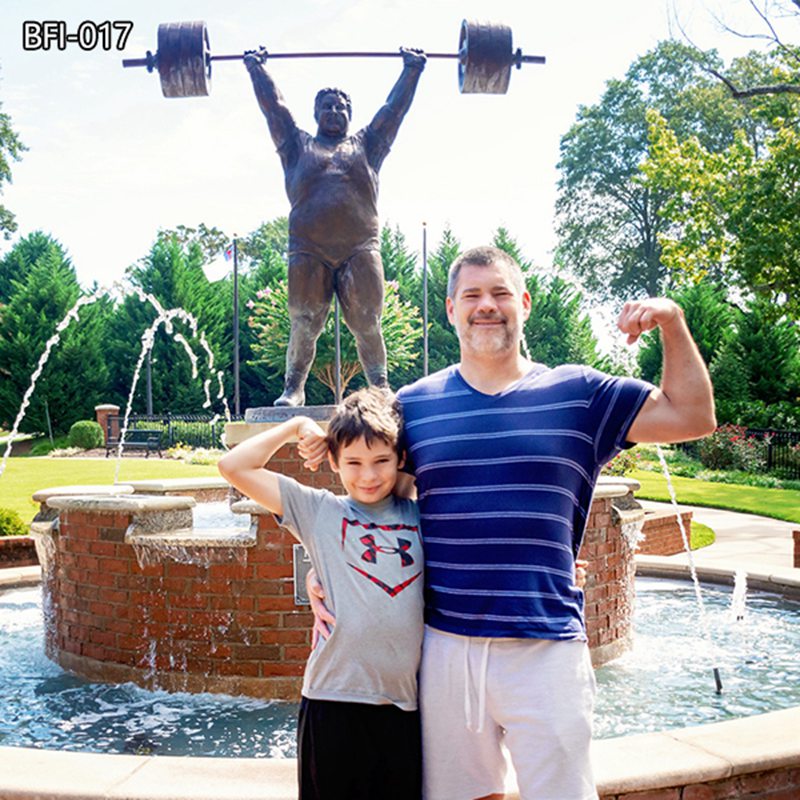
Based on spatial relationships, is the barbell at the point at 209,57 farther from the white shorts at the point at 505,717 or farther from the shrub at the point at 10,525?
the shrub at the point at 10,525

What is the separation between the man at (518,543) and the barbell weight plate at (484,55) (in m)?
3.71

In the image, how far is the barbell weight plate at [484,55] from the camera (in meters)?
5.35

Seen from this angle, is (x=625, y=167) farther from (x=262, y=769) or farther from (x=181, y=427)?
(x=262, y=769)

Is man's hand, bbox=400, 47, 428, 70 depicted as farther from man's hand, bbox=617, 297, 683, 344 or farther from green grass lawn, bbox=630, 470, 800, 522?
green grass lawn, bbox=630, 470, 800, 522

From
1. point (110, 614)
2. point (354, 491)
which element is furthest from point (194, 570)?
point (354, 491)

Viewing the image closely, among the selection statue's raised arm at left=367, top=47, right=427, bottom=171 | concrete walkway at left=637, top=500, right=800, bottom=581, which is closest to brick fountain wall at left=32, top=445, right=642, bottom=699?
statue's raised arm at left=367, top=47, right=427, bottom=171

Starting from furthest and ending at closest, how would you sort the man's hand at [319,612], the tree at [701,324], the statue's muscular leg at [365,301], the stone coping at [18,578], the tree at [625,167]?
1. the tree at [625,167]
2. the tree at [701,324]
3. the stone coping at [18,578]
4. the statue's muscular leg at [365,301]
5. the man's hand at [319,612]

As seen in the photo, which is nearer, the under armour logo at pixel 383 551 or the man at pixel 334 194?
the under armour logo at pixel 383 551

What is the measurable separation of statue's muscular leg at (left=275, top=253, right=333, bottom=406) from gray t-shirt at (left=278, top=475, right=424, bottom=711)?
327 cm

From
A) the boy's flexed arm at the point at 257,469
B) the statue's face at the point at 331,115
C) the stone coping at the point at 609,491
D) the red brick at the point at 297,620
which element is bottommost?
the red brick at the point at 297,620

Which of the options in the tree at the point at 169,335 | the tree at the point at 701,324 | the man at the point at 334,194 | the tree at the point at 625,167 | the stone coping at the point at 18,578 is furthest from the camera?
the tree at the point at 625,167

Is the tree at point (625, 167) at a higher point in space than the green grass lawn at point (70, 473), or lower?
higher

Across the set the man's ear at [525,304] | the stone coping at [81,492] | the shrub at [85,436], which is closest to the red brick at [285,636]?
the stone coping at [81,492]

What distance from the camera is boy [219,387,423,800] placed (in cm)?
200
